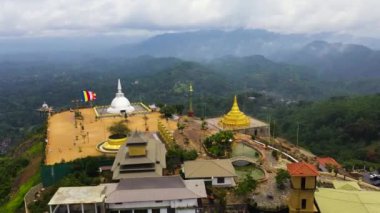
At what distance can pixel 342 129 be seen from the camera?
79.2m

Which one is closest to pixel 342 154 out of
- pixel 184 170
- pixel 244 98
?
pixel 184 170

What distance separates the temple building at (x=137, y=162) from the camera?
31500mm

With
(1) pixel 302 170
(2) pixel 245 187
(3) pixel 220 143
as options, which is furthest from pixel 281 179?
(3) pixel 220 143

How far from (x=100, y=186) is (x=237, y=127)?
2851cm

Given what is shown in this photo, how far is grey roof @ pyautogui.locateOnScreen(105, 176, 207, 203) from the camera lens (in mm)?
27266

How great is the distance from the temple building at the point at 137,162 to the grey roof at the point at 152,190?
202 cm

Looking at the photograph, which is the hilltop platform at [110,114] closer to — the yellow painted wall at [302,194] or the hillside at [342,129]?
the hillside at [342,129]

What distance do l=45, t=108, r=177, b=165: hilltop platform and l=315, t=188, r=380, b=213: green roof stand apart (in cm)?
2428

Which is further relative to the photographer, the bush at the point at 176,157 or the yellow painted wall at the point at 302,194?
the bush at the point at 176,157

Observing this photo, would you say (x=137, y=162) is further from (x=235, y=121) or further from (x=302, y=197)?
(x=235, y=121)

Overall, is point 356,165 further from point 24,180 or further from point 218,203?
point 24,180

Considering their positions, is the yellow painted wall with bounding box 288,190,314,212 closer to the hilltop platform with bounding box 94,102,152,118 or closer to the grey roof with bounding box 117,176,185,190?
the grey roof with bounding box 117,176,185,190

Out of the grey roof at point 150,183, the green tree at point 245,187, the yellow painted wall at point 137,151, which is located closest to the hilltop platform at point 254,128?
the yellow painted wall at point 137,151

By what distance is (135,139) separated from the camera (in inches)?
1291
